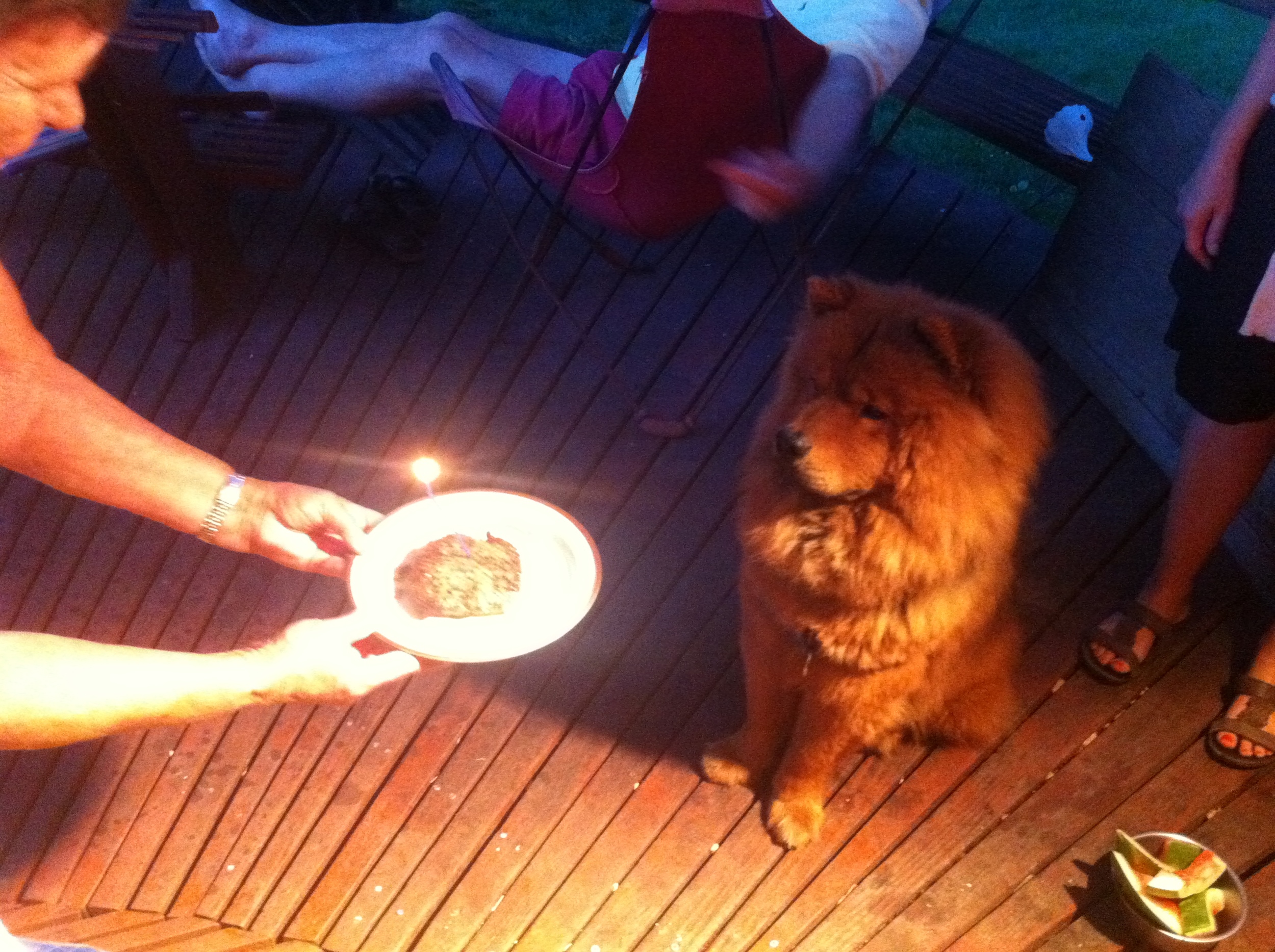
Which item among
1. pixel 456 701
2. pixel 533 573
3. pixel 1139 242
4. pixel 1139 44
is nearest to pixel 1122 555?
pixel 1139 242

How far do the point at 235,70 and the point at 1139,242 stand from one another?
2.81m

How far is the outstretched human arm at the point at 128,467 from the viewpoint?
1436 millimetres

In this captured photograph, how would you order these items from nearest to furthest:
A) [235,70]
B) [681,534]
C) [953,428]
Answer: [953,428] < [681,534] < [235,70]

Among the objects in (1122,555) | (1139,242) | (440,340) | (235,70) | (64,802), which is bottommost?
(64,802)

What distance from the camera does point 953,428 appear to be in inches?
50.6

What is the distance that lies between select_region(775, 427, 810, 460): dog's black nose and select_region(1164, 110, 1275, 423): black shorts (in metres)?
0.84

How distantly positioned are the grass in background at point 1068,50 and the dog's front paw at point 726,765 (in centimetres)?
216

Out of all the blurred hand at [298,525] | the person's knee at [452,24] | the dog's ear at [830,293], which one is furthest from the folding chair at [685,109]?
the blurred hand at [298,525]

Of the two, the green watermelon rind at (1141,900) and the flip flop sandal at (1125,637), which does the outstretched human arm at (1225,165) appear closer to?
the flip flop sandal at (1125,637)

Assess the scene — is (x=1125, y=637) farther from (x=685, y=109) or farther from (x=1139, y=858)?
(x=685, y=109)

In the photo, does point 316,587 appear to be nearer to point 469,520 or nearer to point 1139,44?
point 469,520

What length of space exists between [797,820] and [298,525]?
1183mm

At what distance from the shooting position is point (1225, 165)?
154 centimetres

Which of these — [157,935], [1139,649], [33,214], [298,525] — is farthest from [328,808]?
[33,214]
